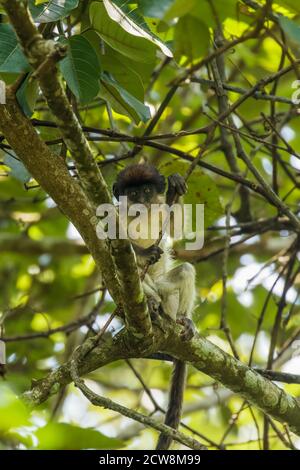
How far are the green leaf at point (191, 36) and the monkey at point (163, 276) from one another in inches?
31.9

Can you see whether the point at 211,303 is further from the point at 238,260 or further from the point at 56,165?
the point at 56,165

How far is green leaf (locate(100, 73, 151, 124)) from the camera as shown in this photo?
398 cm

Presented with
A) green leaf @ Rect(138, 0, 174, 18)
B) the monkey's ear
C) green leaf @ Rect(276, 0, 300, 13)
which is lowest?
green leaf @ Rect(138, 0, 174, 18)

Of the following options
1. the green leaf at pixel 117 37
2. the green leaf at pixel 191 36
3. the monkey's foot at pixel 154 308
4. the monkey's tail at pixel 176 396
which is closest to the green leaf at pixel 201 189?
the monkey's foot at pixel 154 308

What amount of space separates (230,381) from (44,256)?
3.35 metres

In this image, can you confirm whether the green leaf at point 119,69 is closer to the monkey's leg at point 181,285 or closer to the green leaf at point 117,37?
the green leaf at point 117,37

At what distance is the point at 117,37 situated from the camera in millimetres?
3666

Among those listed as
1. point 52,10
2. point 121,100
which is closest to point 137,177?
point 121,100

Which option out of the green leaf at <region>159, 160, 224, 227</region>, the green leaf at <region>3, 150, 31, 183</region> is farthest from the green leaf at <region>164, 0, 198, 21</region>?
the green leaf at <region>159, 160, 224, 227</region>

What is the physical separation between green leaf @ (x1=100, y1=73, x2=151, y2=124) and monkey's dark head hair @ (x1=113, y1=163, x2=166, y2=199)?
Answer: 1169 millimetres

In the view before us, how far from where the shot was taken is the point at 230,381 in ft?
13.9

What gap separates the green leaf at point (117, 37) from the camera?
3.61 metres

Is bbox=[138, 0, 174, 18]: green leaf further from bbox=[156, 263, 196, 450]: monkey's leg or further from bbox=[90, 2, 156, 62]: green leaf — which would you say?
bbox=[156, 263, 196, 450]: monkey's leg

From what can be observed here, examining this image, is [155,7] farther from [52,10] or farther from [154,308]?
[154,308]
